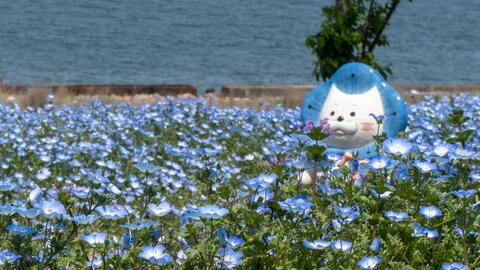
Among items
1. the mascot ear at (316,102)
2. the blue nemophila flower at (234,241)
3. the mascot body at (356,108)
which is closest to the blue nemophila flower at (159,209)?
the blue nemophila flower at (234,241)

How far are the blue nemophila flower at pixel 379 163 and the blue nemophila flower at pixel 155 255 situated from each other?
0.85 metres

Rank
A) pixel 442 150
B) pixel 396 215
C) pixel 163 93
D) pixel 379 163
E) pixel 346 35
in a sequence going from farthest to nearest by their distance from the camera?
1. pixel 163 93
2. pixel 346 35
3. pixel 442 150
4. pixel 379 163
5. pixel 396 215

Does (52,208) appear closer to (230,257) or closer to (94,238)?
(94,238)

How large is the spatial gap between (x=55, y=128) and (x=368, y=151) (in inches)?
144

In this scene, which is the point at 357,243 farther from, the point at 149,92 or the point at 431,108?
the point at 149,92

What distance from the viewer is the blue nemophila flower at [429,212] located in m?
3.13

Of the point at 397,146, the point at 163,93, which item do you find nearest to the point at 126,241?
the point at 397,146

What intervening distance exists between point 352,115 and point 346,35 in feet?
19.7

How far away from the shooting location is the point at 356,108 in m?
7.17

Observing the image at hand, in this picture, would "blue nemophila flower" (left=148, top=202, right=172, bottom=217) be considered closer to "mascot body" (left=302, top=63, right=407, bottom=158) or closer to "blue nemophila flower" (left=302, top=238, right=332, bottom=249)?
"blue nemophila flower" (left=302, top=238, right=332, bottom=249)

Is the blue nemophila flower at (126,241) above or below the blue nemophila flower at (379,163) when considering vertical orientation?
below

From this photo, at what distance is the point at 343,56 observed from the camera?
13.3 meters

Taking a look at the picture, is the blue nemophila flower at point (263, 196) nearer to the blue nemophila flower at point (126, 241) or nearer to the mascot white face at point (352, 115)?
the blue nemophila flower at point (126, 241)

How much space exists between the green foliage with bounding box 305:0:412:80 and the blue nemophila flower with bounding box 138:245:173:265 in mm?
10211
